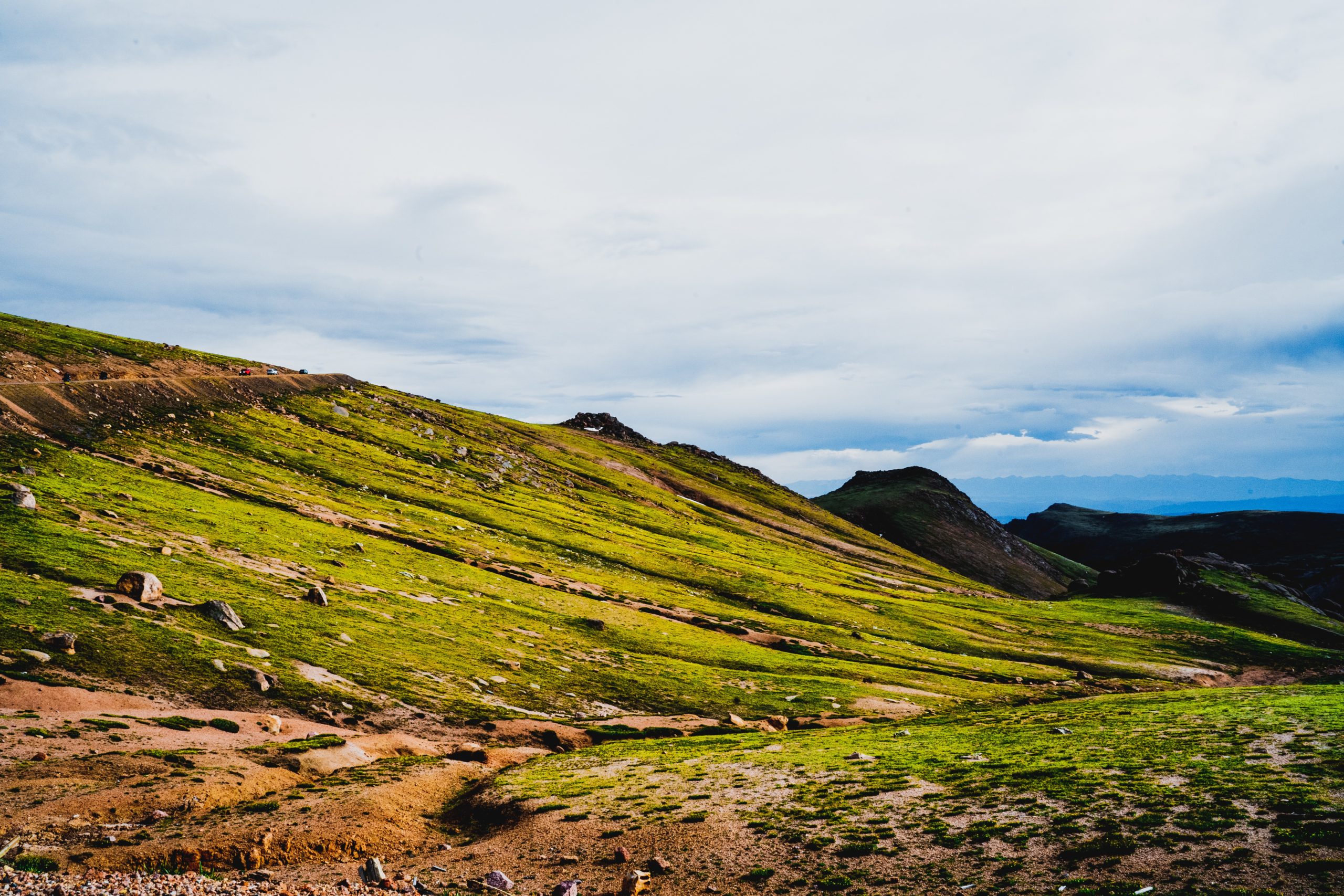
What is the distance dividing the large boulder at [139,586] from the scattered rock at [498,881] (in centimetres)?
3465

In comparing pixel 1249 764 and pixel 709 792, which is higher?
pixel 1249 764

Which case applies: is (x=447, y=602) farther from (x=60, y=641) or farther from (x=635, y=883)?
(x=635, y=883)

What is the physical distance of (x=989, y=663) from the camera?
90250mm

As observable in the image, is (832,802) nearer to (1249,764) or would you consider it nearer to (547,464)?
(1249,764)

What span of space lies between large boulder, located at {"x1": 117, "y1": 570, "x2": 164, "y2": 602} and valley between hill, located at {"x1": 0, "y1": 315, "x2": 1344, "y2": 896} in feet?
1.49

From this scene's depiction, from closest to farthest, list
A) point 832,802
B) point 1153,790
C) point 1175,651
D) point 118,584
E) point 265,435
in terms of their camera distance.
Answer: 1. point 1153,790
2. point 832,802
3. point 118,584
4. point 265,435
5. point 1175,651

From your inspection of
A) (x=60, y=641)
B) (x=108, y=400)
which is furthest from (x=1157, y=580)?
(x=108, y=400)

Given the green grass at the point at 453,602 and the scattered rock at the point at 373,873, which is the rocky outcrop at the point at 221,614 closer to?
the green grass at the point at 453,602

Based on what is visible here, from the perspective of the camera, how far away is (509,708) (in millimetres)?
49250

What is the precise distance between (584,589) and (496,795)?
52.9 metres

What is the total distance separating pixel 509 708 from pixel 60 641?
84.8ft

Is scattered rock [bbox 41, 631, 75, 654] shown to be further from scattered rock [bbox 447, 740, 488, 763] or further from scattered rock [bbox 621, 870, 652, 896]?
scattered rock [bbox 621, 870, 652, 896]

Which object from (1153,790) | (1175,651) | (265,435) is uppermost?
(265,435)

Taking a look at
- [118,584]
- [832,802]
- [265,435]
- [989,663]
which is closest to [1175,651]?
[989,663]
